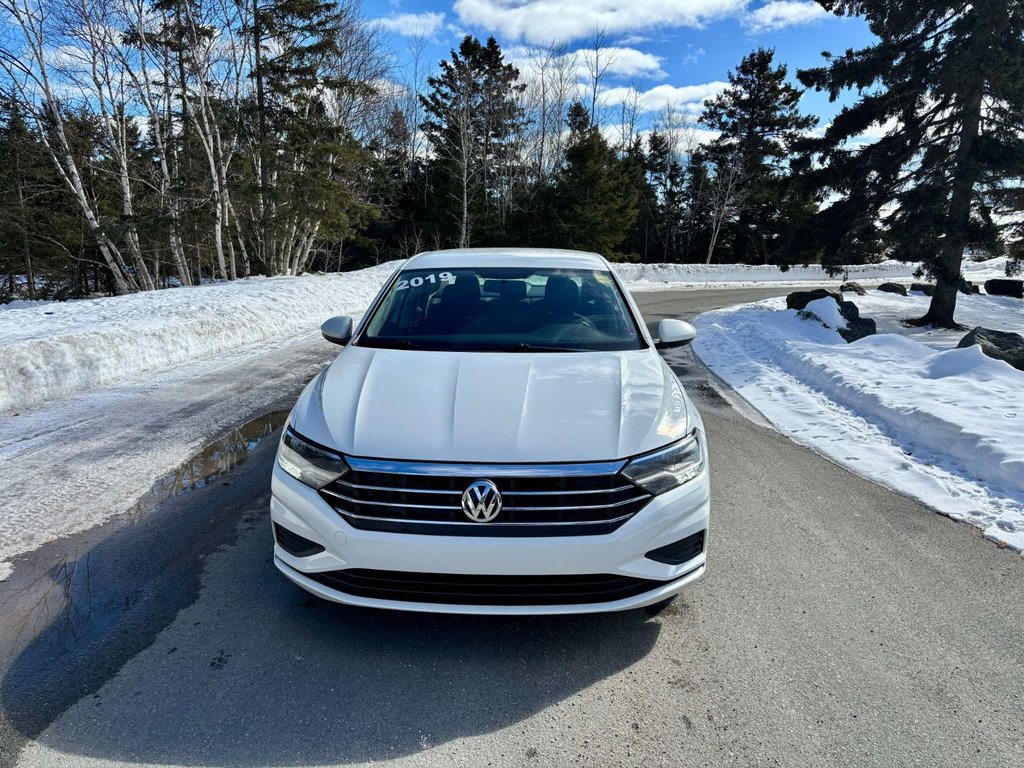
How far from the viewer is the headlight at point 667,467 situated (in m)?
2.40

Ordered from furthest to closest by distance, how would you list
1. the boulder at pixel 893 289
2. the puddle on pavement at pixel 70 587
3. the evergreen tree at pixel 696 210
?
the evergreen tree at pixel 696 210 → the boulder at pixel 893 289 → the puddle on pavement at pixel 70 587

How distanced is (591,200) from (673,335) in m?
30.7

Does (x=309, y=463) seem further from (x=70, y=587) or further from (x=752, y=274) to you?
(x=752, y=274)

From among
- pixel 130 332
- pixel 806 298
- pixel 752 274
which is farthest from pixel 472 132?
pixel 130 332

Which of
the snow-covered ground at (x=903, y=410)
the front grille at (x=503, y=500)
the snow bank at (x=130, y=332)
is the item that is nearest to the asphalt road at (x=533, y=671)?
the front grille at (x=503, y=500)

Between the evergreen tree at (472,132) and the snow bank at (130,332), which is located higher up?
the evergreen tree at (472,132)

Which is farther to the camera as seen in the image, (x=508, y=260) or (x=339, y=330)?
(x=508, y=260)

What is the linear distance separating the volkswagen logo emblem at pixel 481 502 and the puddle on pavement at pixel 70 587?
1836 millimetres

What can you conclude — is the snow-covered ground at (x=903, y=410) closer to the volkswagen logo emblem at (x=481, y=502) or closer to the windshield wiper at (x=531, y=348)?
the windshield wiper at (x=531, y=348)

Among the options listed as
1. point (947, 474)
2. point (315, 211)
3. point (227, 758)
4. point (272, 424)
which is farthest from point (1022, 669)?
point (315, 211)

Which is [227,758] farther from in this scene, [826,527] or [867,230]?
[867,230]

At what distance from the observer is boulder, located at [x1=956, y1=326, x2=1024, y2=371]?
8.69 meters

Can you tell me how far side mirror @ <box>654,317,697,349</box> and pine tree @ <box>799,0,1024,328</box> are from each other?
1255cm

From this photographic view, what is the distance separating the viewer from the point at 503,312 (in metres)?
3.87
